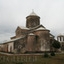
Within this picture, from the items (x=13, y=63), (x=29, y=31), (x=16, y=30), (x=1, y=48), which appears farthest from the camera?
(x=1, y=48)

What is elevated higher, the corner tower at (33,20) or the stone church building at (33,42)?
the corner tower at (33,20)

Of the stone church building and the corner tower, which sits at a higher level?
the corner tower

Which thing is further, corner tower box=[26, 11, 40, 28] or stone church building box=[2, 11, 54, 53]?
corner tower box=[26, 11, 40, 28]

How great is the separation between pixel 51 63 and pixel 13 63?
20.4 ft

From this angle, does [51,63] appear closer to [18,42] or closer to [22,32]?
[18,42]

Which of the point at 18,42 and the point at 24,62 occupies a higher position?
the point at 18,42

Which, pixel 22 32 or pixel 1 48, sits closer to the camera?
pixel 22 32

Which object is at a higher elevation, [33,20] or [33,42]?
[33,20]

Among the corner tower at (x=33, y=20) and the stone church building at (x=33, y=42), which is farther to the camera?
the corner tower at (x=33, y=20)

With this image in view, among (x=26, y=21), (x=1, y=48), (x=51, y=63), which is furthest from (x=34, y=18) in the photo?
(x=51, y=63)

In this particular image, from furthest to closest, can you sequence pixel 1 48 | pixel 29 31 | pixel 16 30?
pixel 1 48
pixel 16 30
pixel 29 31

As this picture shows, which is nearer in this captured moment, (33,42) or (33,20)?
(33,42)

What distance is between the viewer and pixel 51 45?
44.5 m

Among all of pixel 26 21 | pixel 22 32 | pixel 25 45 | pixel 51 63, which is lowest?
pixel 51 63
